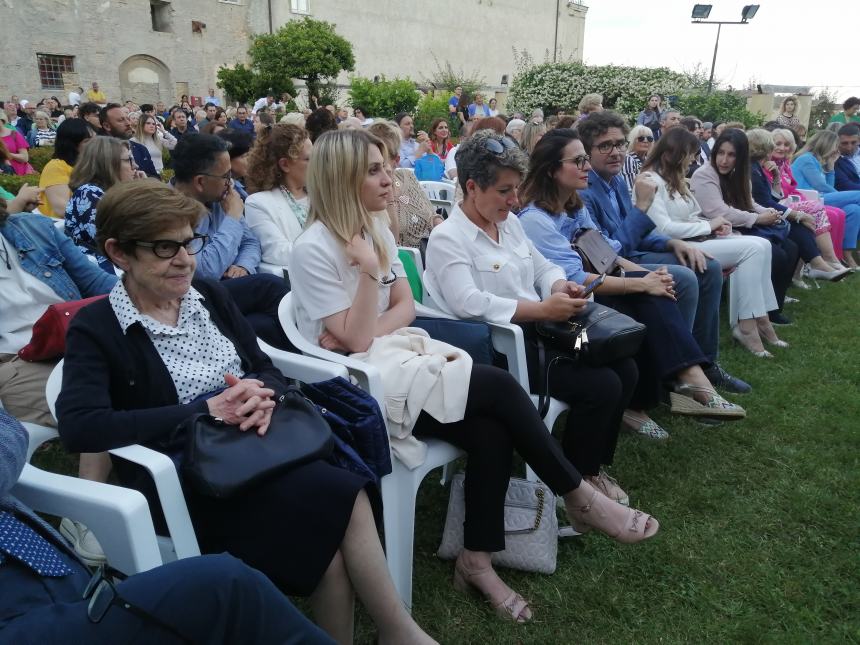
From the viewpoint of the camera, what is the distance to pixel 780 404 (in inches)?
148

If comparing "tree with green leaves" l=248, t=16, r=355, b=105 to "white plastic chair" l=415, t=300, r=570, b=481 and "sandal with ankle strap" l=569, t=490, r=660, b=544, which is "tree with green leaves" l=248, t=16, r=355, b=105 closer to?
"white plastic chair" l=415, t=300, r=570, b=481

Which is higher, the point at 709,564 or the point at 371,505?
the point at 371,505

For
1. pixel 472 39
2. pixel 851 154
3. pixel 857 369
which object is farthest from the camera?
pixel 472 39

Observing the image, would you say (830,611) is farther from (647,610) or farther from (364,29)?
(364,29)

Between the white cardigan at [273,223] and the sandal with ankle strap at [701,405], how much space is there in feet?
6.93

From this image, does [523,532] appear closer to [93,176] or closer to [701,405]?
[701,405]

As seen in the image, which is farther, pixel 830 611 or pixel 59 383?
pixel 830 611

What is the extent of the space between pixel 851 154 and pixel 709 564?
7020 millimetres

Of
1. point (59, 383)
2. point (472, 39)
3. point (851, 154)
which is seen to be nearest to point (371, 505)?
point (59, 383)

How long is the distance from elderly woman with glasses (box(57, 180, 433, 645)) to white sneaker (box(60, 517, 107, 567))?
0.20 meters

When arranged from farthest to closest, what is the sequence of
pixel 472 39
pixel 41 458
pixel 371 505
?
pixel 472 39 < pixel 41 458 < pixel 371 505

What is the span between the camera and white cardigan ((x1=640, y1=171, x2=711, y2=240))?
4.52 m

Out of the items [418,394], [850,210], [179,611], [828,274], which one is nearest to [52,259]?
[418,394]

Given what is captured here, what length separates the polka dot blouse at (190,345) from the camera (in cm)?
190
